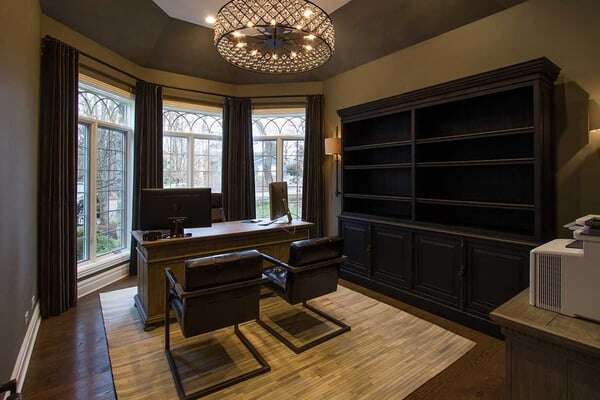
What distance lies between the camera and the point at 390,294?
3.70 meters

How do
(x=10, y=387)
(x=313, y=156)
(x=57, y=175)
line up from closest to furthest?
1. (x=10, y=387)
2. (x=57, y=175)
3. (x=313, y=156)

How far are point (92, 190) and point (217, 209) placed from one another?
5.17ft

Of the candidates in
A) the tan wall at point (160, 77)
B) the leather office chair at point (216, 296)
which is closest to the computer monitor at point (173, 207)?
the leather office chair at point (216, 296)

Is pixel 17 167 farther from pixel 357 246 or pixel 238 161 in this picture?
pixel 357 246

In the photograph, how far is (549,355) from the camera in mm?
1188

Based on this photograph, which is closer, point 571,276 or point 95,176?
point 571,276

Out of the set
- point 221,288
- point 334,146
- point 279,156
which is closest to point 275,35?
point 221,288

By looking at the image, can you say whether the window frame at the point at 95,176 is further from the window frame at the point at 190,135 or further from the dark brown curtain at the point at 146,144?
the window frame at the point at 190,135

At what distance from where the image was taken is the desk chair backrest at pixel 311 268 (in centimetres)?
256

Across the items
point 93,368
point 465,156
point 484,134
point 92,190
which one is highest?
point 484,134

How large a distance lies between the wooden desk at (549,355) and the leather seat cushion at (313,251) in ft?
4.83

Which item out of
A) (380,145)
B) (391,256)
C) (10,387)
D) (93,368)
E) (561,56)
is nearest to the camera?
(10,387)

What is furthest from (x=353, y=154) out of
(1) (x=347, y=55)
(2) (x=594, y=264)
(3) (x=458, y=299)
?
(2) (x=594, y=264)

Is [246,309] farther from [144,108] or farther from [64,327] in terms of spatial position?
[144,108]
